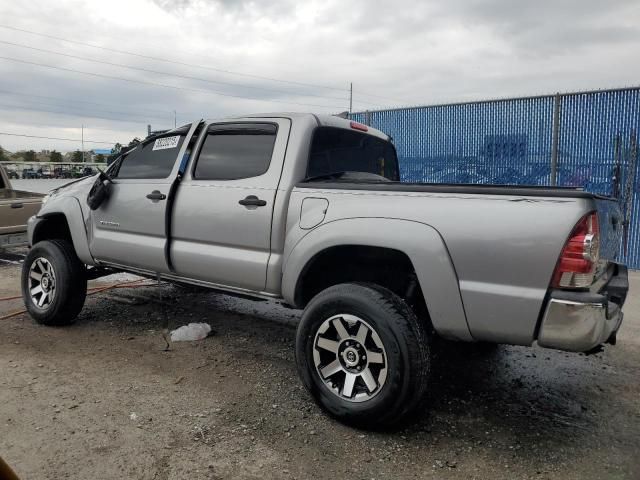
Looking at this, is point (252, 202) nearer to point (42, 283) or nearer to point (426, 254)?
point (426, 254)

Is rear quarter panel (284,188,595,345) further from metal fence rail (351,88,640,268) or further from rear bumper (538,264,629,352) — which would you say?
metal fence rail (351,88,640,268)

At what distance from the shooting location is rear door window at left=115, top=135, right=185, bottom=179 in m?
4.34

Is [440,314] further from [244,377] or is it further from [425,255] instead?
[244,377]

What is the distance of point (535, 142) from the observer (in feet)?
27.3

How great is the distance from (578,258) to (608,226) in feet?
2.07

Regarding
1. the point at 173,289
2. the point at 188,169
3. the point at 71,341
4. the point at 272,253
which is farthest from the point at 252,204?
the point at 173,289

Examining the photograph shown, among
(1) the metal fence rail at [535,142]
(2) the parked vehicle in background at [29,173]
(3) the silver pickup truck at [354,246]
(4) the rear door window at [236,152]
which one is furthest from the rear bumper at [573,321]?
(2) the parked vehicle in background at [29,173]

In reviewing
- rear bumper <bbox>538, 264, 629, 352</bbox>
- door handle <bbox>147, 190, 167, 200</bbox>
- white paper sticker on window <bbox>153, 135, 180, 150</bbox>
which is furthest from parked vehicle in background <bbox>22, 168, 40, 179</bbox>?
rear bumper <bbox>538, 264, 629, 352</bbox>

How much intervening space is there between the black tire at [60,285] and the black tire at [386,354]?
8.78 ft

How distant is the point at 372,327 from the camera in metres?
2.93

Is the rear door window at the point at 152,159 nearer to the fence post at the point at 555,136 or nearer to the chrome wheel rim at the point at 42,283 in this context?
the chrome wheel rim at the point at 42,283

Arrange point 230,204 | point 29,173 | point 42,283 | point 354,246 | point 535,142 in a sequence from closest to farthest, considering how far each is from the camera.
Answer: point 354,246, point 230,204, point 42,283, point 535,142, point 29,173

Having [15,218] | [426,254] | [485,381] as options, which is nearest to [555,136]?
[485,381]

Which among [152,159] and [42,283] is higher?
[152,159]
